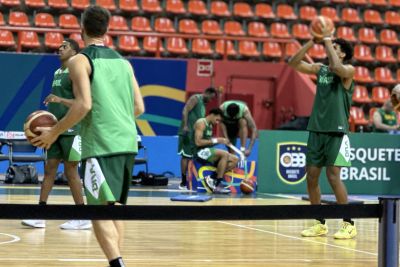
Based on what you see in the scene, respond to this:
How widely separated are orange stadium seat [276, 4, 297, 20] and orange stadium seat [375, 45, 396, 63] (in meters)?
2.44

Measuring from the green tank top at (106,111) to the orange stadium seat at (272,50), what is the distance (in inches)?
723

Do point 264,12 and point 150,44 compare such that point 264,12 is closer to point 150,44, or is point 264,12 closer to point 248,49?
point 248,49

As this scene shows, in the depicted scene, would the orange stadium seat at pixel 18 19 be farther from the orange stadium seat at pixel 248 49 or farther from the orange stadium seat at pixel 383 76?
the orange stadium seat at pixel 383 76

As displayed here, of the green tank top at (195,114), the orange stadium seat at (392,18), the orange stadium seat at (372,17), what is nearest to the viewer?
the green tank top at (195,114)

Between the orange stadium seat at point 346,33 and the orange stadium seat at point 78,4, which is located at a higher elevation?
the orange stadium seat at point 78,4

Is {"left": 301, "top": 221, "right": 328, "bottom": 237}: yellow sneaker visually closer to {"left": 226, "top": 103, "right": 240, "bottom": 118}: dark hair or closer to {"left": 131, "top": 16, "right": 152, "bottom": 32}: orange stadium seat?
{"left": 226, "top": 103, "right": 240, "bottom": 118}: dark hair

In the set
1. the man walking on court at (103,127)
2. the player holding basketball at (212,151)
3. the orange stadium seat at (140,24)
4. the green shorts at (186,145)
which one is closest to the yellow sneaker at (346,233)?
the man walking on court at (103,127)

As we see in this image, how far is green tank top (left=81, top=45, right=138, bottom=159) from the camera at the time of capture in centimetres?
592

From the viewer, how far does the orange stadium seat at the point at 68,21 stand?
23.2 m

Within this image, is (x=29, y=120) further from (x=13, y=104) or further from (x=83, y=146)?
(x=13, y=104)

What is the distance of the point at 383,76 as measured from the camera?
25.0 metres

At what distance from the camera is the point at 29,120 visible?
21.8 feet

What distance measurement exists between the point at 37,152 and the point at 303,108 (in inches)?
261

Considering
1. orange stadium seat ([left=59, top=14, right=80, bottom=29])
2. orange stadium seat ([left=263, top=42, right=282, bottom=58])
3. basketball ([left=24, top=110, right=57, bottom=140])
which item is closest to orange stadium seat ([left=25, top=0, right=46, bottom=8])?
orange stadium seat ([left=59, top=14, right=80, bottom=29])
